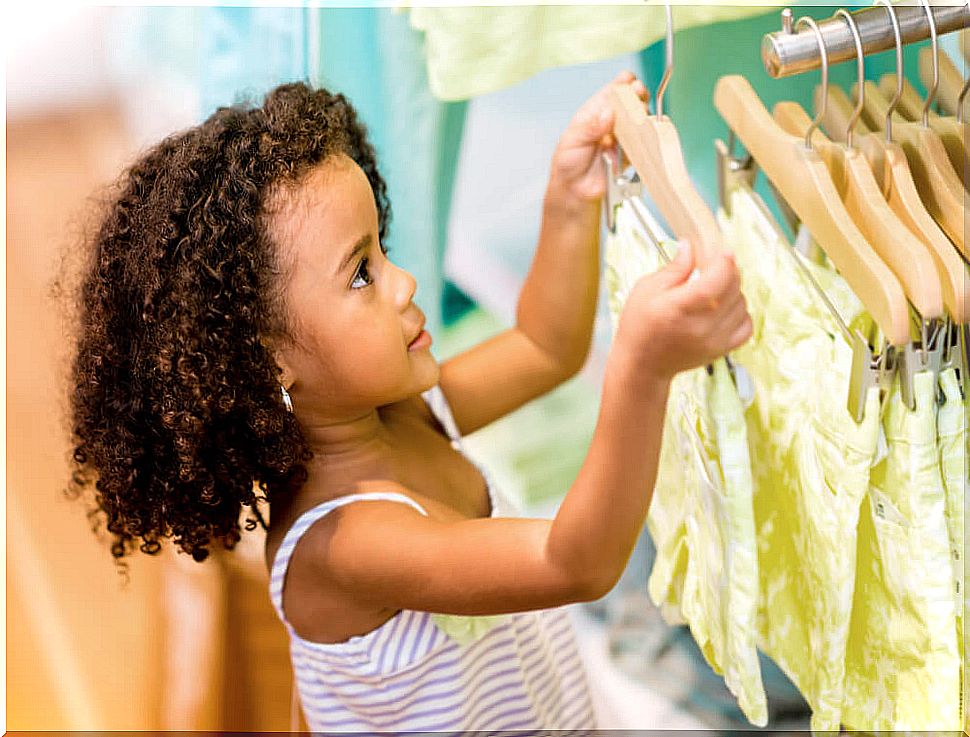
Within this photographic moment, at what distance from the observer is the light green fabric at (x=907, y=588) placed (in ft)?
2.29

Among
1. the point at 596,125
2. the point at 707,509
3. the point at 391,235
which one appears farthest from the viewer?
the point at 391,235

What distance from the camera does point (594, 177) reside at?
0.99 metres

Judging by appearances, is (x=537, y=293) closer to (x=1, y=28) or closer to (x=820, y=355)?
(x=820, y=355)

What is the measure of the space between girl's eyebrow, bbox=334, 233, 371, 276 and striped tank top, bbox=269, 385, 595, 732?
0.20m

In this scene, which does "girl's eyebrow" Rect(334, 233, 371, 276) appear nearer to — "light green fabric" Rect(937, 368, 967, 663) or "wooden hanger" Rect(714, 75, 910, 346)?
"wooden hanger" Rect(714, 75, 910, 346)

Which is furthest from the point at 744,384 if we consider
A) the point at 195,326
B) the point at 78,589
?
the point at 78,589

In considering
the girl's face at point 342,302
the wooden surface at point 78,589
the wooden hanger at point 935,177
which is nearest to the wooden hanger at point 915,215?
the wooden hanger at point 935,177

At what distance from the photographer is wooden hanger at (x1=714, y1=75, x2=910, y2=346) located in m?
0.67

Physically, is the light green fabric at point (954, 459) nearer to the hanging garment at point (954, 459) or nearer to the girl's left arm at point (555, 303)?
the hanging garment at point (954, 459)

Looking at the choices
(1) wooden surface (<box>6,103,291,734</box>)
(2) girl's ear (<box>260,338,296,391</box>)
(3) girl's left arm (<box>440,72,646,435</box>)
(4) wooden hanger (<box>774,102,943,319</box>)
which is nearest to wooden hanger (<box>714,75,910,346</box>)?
(4) wooden hanger (<box>774,102,943,319</box>)

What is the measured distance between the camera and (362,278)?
2.81 ft

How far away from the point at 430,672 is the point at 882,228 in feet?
1.84

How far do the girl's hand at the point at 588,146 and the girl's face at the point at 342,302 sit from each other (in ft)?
0.70

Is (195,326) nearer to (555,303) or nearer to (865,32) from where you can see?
(555,303)
